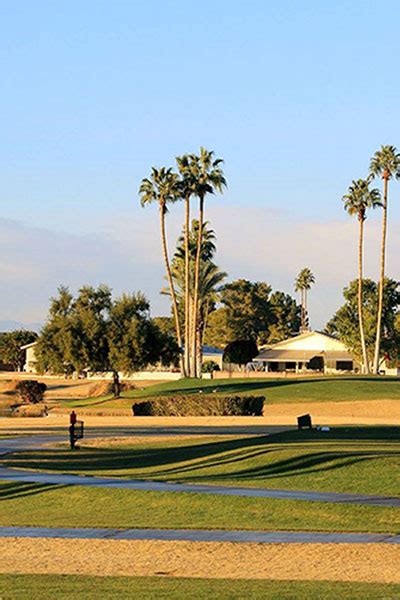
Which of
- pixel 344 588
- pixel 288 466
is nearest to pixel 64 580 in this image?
pixel 344 588

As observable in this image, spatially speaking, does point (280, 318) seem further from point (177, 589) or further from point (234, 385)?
point (177, 589)

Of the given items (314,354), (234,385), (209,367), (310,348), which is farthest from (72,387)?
(234,385)

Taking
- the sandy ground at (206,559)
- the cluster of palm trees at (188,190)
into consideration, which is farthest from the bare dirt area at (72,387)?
the sandy ground at (206,559)

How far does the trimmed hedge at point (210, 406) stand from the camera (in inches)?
2534

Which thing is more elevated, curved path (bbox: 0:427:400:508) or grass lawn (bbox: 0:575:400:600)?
curved path (bbox: 0:427:400:508)

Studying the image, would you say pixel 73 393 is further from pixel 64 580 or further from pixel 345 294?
pixel 64 580

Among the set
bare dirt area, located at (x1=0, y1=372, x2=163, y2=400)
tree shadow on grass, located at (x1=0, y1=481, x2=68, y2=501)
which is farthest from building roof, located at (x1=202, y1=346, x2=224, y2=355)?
tree shadow on grass, located at (x1=0, y1=481, x2=68, y2=501)

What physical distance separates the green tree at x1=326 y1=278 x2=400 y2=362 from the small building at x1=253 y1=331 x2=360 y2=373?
5.41 feet

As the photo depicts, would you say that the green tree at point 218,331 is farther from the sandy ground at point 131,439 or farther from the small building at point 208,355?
the sandy ground at point 131,439

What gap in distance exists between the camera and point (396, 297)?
450 ft

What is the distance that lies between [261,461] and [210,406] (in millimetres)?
34368

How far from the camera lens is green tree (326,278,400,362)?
12788 cm

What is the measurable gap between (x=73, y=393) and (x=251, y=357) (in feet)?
53.7

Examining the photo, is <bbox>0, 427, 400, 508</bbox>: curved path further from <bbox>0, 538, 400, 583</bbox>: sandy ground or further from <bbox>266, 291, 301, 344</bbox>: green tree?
<bbox>266, 291, 301, 344</bbox>: green tree
